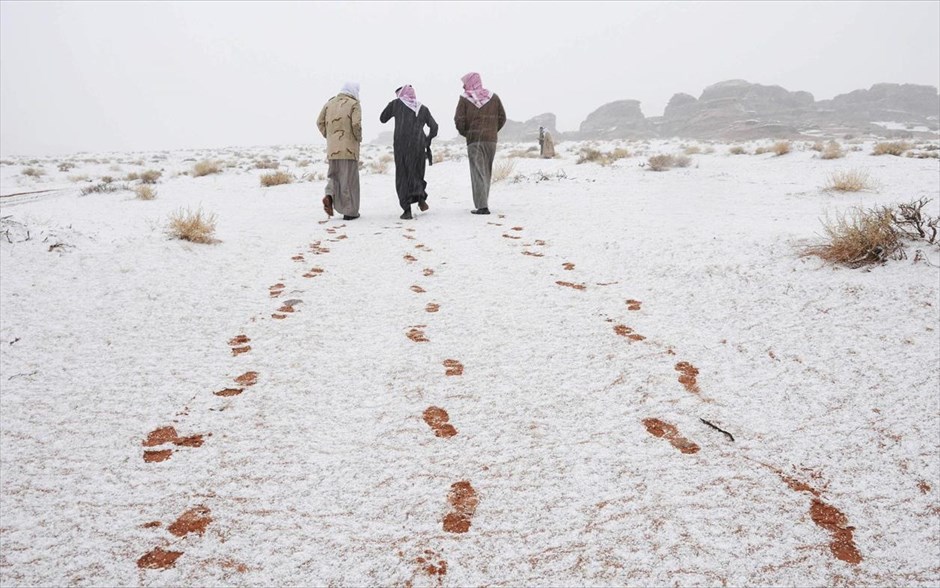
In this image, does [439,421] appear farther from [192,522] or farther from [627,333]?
[627,333]

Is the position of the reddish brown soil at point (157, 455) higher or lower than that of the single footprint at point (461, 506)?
higher

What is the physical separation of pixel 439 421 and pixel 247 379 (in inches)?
38.0

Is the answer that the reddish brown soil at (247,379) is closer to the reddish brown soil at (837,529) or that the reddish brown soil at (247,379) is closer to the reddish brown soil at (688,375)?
the reddish brown soil at (688,375)

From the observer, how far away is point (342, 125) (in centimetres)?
618

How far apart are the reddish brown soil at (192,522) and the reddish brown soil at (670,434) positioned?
1.53 metres

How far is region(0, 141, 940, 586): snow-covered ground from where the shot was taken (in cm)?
136

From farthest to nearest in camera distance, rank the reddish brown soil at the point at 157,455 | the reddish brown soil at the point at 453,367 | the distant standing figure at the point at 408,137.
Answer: the distant standing figure at the point at 408,137
the reddish brown soil at the point at 453,367
the reddish brown soil at the point at 157,455

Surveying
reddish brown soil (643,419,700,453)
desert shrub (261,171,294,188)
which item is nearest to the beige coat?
desert shrub (261,171,294,188)

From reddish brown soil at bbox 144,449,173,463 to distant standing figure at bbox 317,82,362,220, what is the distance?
191 inches

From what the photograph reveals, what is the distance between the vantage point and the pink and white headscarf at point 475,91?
6.41m

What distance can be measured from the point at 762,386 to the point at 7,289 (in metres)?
4.09

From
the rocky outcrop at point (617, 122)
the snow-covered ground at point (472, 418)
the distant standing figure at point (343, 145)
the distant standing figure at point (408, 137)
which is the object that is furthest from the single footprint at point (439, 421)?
the rocky outcrop at point (617, 122)

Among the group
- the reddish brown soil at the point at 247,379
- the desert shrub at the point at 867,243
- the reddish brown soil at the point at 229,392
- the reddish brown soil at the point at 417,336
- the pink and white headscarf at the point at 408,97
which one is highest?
the pink and white headscarf at the point at 408,97

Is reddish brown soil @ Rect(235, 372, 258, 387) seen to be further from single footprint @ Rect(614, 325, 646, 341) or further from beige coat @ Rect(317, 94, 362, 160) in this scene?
beige coat @ Rect(317, 94, 362, 160)
